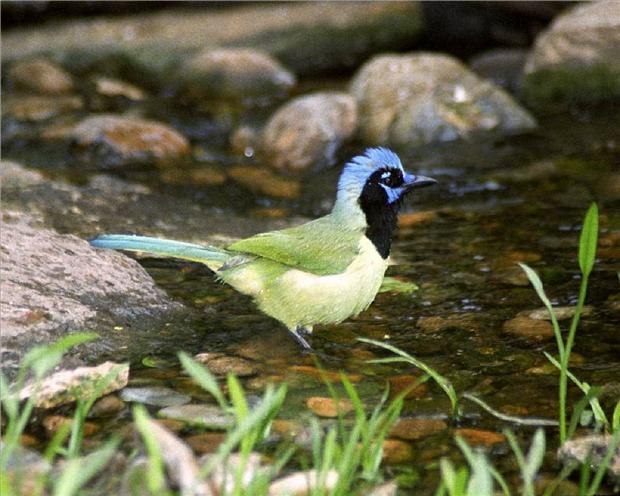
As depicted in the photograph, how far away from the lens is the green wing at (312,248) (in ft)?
13.6

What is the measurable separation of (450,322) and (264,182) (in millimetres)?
3332

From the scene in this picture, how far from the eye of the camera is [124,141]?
791cm

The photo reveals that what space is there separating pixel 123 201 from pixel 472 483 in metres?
4.12

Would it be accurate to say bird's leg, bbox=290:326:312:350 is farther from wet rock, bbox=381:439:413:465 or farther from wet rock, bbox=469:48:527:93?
wet rock, bbox=469:48:527:93

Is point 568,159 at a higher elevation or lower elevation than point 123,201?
lower

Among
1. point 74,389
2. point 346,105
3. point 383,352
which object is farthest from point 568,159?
point 74,389

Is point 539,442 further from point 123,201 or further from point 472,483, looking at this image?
point 123,201

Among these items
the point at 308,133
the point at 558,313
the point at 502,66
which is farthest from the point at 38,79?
the point at 558,313

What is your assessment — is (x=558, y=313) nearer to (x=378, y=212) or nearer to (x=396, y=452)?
(x=378, y=212)

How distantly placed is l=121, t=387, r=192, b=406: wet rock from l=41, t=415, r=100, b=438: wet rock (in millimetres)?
213

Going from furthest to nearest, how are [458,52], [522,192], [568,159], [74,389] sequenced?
1. [458,52]
2. [568,159]
3. [522,192]
4. [74,389]

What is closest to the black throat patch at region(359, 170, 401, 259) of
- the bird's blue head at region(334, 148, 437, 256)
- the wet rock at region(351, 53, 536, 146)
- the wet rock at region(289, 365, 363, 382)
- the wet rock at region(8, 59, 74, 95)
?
the bird's blue head at region(334, 148, 437, 256)

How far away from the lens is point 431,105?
27.8 feet

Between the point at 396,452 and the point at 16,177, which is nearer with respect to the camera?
the point at 396,452
